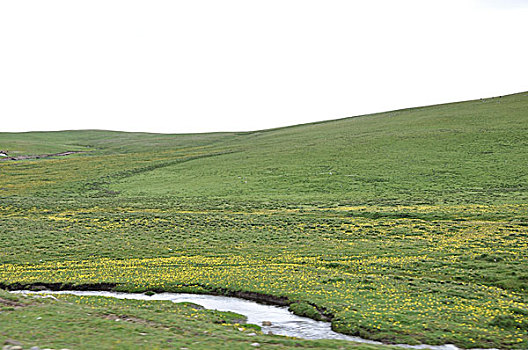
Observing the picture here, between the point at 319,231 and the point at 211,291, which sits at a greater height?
the point at 211,291

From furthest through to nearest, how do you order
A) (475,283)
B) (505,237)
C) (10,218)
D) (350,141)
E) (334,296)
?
(350,141), (10,218), (505,237), (475,283), (334,296)

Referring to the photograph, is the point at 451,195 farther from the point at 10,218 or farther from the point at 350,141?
the point at 10,218

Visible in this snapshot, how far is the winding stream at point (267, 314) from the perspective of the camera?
18842 millimetres

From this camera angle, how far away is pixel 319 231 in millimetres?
42750

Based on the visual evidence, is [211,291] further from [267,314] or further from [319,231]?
[319,231]

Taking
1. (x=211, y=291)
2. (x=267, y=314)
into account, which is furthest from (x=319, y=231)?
(x=267, y=314)

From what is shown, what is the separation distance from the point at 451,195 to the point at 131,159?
83.7 metres

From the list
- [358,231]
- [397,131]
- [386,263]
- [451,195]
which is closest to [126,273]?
[386,263]

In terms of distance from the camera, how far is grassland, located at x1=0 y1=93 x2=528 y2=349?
21422 mm

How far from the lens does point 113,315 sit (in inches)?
775

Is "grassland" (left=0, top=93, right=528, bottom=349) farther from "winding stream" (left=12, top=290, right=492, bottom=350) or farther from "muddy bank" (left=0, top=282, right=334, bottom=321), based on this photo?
"winding stream" (left=12, top=290, right=492, bottom=350)

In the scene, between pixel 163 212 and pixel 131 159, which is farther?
pixel 131 159

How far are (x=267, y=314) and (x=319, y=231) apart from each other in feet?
70.0

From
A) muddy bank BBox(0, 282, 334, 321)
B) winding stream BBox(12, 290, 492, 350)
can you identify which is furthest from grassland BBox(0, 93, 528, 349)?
winding stream BBox(12, 290, 492, 350)
